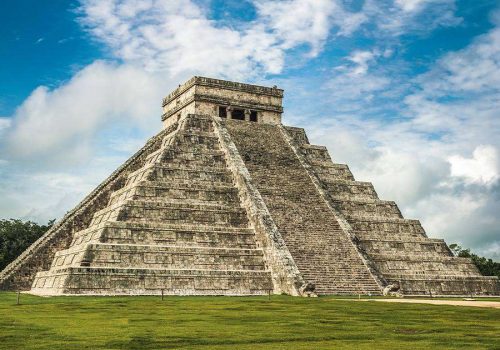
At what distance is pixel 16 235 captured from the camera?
40906 mm

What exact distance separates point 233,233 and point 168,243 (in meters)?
2.97

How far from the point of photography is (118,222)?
2575 cm

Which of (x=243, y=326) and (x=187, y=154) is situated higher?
(x=187, y=154)

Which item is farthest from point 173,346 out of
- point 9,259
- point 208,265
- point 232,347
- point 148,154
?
point 9,259

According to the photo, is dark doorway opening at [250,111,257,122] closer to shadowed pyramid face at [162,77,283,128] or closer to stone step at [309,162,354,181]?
shadowed pyramid face at [162,77,283,128]

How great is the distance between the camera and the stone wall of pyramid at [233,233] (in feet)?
80.9

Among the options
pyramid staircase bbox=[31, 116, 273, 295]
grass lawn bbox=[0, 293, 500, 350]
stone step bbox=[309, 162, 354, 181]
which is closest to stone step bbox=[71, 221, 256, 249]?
pyramid staircase bbox=[31, 116, 273, 295]

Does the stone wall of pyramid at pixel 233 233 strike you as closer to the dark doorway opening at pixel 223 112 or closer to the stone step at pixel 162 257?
the stone step at pixel 162 257

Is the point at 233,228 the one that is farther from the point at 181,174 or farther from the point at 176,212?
the point at 181,174

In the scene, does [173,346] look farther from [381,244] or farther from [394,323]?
[381,244]

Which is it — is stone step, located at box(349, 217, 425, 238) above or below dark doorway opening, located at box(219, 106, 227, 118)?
below

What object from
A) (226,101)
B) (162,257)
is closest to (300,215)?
(162,257)

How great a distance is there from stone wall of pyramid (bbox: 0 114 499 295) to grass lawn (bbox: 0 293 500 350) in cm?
546

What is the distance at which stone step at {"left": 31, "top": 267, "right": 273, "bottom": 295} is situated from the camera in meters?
23.2
